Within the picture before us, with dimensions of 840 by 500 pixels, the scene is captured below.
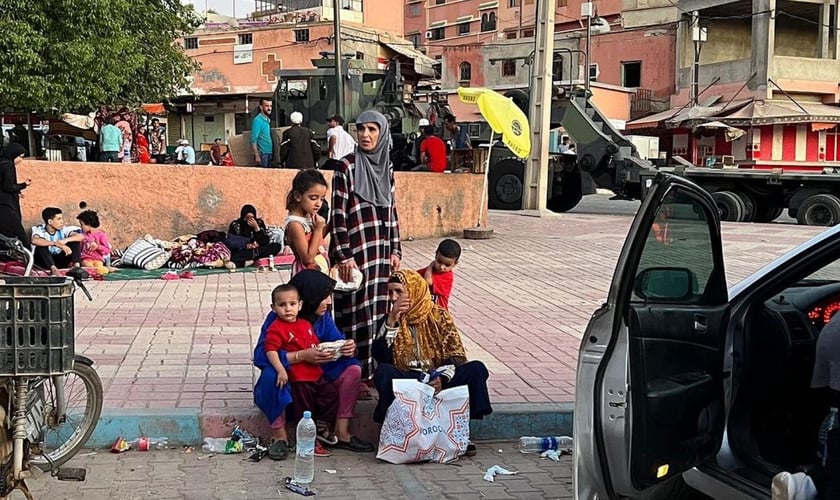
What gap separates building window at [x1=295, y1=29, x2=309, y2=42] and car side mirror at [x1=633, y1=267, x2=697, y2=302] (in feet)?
144

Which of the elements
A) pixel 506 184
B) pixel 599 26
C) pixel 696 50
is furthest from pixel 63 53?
pixel 599 26

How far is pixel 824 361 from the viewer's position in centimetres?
→ 303

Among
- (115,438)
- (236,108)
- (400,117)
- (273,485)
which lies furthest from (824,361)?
(236,108)

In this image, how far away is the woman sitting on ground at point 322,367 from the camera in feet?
15.7

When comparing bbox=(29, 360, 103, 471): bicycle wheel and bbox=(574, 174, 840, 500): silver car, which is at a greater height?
bbox=(574, 174, 840, 500): silver car

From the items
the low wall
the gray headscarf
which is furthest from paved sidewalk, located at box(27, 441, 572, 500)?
the low wall

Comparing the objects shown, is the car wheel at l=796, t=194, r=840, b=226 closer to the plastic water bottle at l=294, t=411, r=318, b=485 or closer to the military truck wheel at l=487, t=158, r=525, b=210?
the military truck wheel at l=487, t=158, r=525, b=210

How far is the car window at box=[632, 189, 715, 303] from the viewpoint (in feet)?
10.3

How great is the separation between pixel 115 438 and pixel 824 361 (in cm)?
359

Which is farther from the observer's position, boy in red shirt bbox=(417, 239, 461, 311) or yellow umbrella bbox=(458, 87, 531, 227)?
yellow umbrella bbox=(458, 87, 531, 227)

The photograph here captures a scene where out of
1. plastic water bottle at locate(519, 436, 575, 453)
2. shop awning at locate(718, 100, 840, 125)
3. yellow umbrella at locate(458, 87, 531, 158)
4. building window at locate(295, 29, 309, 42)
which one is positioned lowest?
plastic water bottle at locate(519, 436, 575, 453)

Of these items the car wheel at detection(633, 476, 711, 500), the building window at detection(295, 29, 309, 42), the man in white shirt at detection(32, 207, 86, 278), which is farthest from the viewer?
the building window at detection(295, 29, 309, 42)

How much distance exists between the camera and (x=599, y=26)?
1790 inches

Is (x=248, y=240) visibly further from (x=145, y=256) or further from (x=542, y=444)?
(x=542, y=444)
